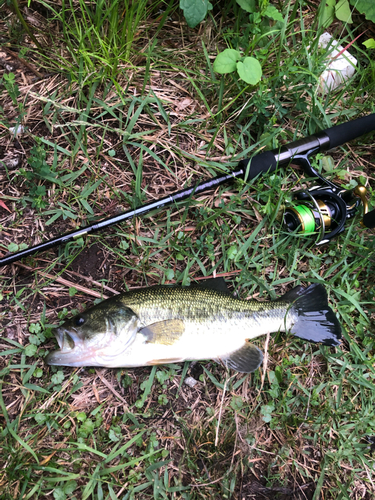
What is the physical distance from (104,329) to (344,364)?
2164 millimetres

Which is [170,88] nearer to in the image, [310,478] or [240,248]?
[240,248]

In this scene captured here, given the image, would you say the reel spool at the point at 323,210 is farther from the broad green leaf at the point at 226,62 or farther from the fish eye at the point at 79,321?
the fish eye at the point at 79,321

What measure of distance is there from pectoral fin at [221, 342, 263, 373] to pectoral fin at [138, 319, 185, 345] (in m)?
0.51

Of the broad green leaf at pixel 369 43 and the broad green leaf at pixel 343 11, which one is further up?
the broad green leaf at pixel 343 11

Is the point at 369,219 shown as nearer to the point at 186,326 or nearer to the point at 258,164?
the point at 258,164

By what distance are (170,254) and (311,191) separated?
1.47 meters

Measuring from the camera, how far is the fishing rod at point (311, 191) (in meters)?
3.20

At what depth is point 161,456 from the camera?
283 centimetres

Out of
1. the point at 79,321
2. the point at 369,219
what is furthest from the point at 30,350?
the point at 369,219

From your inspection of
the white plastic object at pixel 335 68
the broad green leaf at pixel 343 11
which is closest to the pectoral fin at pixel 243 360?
the white plastic object at pixel 335 68

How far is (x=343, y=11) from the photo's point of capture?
146 inches

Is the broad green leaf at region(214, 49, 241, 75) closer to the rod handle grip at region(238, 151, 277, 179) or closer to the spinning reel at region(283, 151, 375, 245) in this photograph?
the rod handle grip at region(238, 151, 277, 179)

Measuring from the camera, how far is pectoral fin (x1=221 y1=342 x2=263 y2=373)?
2.94 m

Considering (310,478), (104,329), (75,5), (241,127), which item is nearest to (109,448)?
(104,329)
